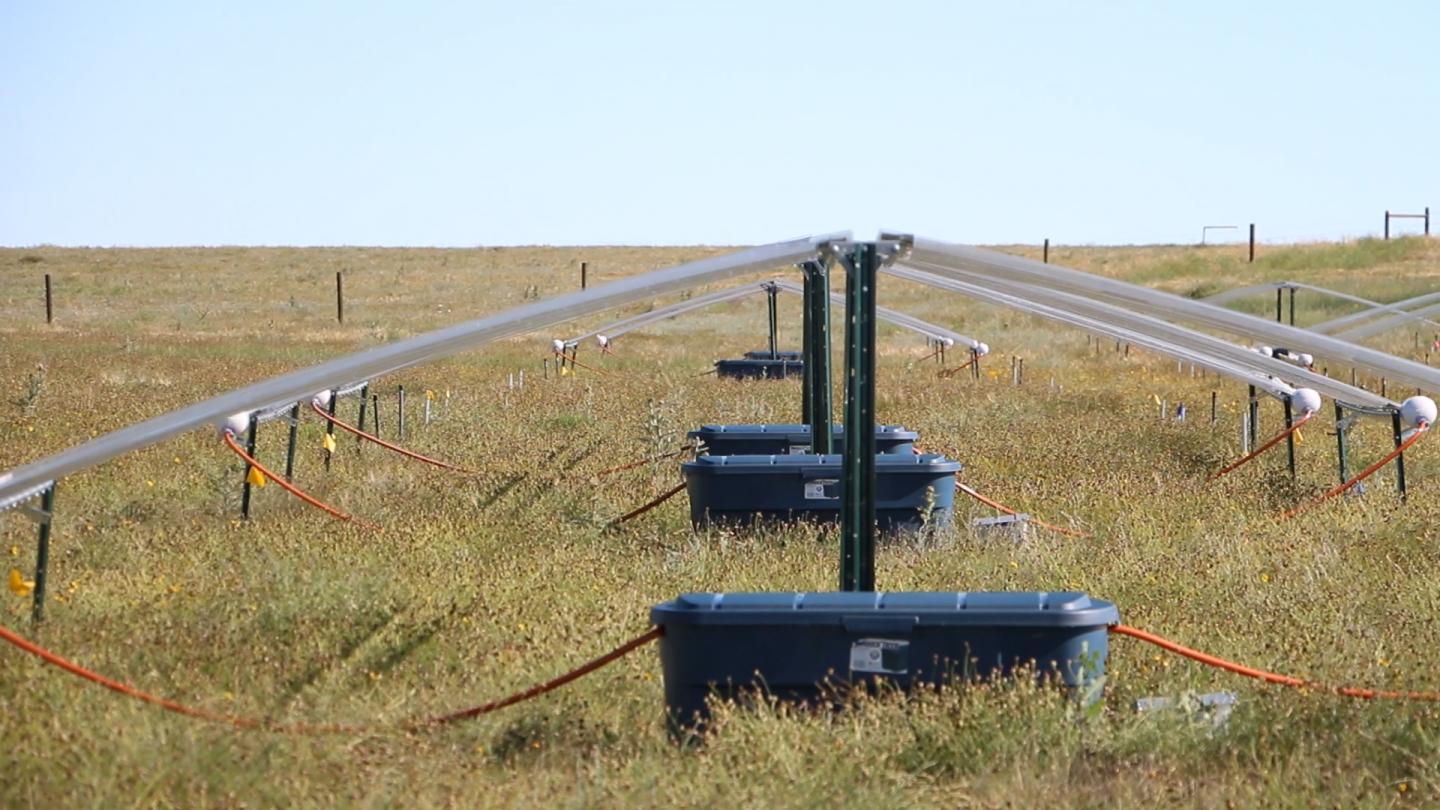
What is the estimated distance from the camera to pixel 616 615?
5.95 m

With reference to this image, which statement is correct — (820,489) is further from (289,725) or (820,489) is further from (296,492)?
(289,725)

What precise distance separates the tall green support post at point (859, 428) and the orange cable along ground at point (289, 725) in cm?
106

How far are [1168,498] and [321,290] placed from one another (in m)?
44.7

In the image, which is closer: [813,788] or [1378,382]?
[813,788]

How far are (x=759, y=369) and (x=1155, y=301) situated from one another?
1378 cm

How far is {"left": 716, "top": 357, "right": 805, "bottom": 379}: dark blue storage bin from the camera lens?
63.2 feet

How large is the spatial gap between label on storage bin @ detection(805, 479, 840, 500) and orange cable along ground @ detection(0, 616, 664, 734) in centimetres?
342

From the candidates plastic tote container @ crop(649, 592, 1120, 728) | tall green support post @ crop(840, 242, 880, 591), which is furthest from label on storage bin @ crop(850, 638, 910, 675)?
tall green support post @ crop(840, 242, 880, 591)

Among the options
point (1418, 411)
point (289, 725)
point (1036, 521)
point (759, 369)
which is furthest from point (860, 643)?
point (759, 369)

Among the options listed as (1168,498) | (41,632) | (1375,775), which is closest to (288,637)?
(41,632)

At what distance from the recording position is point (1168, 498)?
29.6ft

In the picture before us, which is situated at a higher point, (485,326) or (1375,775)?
(485,326)

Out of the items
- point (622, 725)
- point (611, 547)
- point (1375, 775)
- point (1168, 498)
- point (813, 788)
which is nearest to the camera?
point (813, 788)

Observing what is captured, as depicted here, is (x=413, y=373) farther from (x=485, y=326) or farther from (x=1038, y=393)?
(x=485, y=326)
